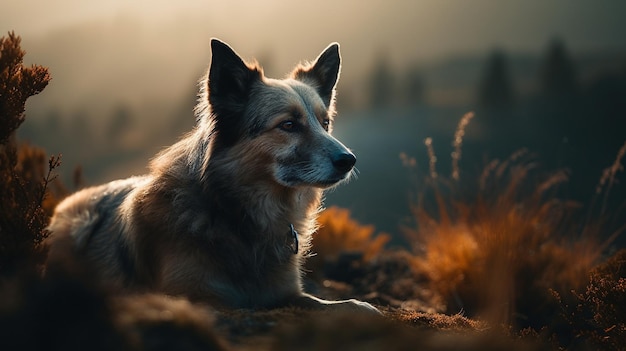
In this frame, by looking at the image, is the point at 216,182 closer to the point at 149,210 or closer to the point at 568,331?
the point at 149,210

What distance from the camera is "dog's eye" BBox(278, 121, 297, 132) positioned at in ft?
15.4

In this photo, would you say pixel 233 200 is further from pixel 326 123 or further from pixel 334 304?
pixel 326 123

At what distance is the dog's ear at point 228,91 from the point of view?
14.8 feet

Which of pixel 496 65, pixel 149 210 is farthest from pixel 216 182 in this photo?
pixel 496 65

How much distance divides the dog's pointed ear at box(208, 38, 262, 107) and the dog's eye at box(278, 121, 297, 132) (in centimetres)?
37

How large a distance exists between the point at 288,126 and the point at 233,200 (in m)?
0.74

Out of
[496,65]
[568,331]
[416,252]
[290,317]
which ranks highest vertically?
[496,65]

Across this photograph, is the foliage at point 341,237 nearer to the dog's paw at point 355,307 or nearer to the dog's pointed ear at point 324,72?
the dog's pointed ear at point 324,72

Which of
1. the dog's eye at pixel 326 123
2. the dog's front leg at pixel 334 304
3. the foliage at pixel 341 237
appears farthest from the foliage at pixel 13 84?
the foliage at pixel 341 237

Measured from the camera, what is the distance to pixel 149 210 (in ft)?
14.6

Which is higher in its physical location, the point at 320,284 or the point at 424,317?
the point at 320,284

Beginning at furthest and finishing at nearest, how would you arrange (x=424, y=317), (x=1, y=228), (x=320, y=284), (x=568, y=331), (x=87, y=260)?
(x=320, y=284)
(x=568, y=331)
(x=87, y=260)
(x=424, y=317)
(x=1, y=228)

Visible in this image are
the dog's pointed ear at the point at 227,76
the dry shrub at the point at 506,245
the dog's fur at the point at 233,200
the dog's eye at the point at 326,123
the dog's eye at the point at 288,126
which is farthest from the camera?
the dry shrub at the point at 506,245

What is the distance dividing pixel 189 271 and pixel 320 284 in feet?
10.7
